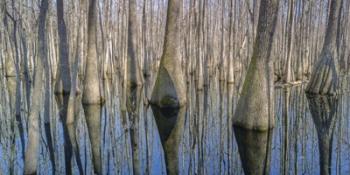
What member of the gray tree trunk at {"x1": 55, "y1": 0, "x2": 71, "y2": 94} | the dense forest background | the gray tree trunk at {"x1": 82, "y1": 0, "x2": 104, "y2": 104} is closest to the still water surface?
the gray tree trunk at {"x1": 82, "y1": 0, "x2": 104, "y2": 104}

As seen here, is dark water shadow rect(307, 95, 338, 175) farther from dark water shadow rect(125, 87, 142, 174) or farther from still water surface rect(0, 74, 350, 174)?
dark water shadow rect(125, 87, 142, 174)

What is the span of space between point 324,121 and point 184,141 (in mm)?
4853

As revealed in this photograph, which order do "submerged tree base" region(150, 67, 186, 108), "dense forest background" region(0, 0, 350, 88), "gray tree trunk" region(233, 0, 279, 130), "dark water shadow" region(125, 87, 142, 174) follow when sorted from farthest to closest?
"dense forest background" region(0, 0, 350, 88) < "submerged tree base" region(150, 67, 186, 108) < "gray tree trunk" region(233, 0, 279, 130) < "dark water shadow" region(125, 87, 142, 174)

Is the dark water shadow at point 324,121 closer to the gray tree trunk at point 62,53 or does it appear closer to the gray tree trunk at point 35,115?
the gray tree trunk at point 35,115

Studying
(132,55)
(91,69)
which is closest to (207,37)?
(132,55)

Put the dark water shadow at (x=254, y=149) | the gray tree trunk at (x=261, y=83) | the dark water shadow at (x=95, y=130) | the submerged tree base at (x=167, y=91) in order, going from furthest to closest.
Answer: the submerged tree base at (x=167, y=91) < the gray tree trunk at (x=261, y=83) < the dark water shadow at (x=95, y=130) < the dark water shadow at (x=254, y=149)

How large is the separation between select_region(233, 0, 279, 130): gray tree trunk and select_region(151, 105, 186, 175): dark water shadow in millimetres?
1854

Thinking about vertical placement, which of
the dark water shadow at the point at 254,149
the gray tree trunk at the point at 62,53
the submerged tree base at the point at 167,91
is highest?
the gray tree trunk at the point at 62,53

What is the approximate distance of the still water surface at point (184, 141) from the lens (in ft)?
24.7

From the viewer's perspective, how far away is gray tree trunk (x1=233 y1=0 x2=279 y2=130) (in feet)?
33.2

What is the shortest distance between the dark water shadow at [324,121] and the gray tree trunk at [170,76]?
184 inches

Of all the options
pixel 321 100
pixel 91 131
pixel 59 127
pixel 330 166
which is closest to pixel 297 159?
pixel 330 166

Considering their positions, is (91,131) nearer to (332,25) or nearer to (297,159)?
(297,159)

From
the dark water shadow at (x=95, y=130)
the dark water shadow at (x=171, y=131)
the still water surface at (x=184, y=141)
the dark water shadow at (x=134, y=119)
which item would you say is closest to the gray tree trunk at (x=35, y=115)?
the still water surface at (x=184, y=141)
